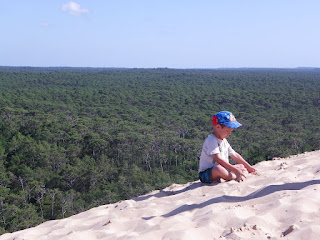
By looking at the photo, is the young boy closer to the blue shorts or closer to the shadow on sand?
the blue shorts

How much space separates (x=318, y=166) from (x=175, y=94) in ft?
216

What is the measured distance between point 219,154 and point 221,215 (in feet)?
4.90

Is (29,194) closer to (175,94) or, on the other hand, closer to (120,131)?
(120,131)

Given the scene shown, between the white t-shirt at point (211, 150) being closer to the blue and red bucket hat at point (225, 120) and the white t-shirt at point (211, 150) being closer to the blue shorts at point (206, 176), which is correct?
the blue shorts at point (206, 176)

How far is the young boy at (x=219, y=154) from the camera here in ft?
14.5

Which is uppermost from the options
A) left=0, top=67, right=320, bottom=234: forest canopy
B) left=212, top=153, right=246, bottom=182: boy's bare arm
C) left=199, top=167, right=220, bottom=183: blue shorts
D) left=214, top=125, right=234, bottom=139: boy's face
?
left=214, top=125, right=234, bottom=139: boy's face

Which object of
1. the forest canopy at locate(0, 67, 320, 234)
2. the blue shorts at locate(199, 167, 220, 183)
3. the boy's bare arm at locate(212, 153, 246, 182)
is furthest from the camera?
the forest canopy at locate(0, 67, 320, 234)

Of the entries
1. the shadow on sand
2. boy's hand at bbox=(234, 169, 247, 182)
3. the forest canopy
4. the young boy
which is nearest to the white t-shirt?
the young boy

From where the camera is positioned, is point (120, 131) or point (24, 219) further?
point (120, 131)

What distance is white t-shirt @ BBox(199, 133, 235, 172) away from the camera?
14.8 feet

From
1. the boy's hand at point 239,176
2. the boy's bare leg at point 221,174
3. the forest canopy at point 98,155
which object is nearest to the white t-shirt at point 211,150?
the boy's bare leg at point 221,174

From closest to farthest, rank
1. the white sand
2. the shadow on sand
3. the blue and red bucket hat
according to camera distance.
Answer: the white sand → the shadow on sand → the blue and red bucket hat

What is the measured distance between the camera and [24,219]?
14.5 metres

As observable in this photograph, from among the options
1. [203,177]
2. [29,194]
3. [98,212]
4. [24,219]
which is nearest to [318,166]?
[203,177]
